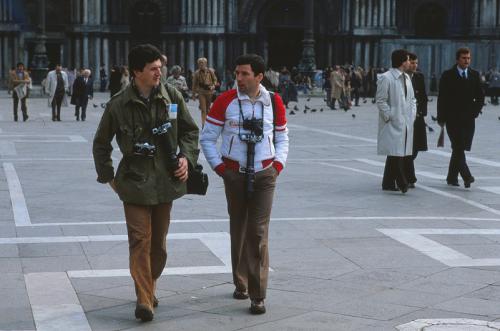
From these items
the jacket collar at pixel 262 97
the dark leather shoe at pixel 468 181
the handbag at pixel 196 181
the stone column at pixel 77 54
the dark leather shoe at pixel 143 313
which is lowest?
the dark leather shoe at pixel 468 181

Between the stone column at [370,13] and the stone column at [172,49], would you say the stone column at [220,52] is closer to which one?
the stone column at [172,49]

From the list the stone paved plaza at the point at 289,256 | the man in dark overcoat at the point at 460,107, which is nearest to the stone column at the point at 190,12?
the stone paved plaza at the point at 289,256

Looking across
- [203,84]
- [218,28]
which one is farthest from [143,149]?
[218,28]

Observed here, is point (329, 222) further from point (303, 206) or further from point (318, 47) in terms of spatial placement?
point (318, 47)

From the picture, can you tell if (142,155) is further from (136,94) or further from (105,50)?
(105,50)

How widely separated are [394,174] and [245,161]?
6122mm

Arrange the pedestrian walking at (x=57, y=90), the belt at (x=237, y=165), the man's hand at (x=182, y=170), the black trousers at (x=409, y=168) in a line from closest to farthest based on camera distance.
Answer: the man's hand at (x=182, y=170)
the belt at (x=237, y=165)
the black trousers at (x=409, y=168)
the pedestrian walking at (x=57, y=90)

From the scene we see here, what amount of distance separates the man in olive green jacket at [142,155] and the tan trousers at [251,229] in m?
0.52

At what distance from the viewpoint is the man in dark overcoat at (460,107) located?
13.6m

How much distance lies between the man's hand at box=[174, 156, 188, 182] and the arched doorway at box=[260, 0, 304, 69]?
40808mm

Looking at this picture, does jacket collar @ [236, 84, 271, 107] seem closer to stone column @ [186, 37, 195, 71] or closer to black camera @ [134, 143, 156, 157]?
black camera @ [134, 143, 156, 157]

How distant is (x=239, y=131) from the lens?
707 cm

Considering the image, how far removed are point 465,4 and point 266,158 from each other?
42.6m

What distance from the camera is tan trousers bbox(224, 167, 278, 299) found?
6.92 meters
